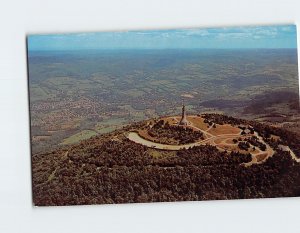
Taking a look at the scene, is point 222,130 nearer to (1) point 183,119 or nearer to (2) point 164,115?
(1) point 183,119

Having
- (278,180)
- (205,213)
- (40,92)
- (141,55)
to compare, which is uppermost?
(141,55)

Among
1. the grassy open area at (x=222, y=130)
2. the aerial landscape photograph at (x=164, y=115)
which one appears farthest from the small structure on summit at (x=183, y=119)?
the grassy open area at (x=222, y=130)

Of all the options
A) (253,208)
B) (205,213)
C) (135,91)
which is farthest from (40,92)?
(253,208)

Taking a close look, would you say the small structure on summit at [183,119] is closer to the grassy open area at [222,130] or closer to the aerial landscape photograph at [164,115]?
the aerial landscape photograph at [164,115]

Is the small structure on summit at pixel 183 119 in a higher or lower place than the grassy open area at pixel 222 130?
higher

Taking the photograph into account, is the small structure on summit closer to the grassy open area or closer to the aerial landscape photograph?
the aerial landscape photograph

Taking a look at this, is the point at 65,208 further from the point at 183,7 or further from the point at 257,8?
the point at 257,8

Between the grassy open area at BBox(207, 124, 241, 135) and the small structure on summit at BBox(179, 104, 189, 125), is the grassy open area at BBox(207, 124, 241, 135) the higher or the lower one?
the lower one

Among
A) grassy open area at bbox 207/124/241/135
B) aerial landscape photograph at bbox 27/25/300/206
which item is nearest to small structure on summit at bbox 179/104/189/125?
aerial landscape photograph at bbox 27/25/300/206
